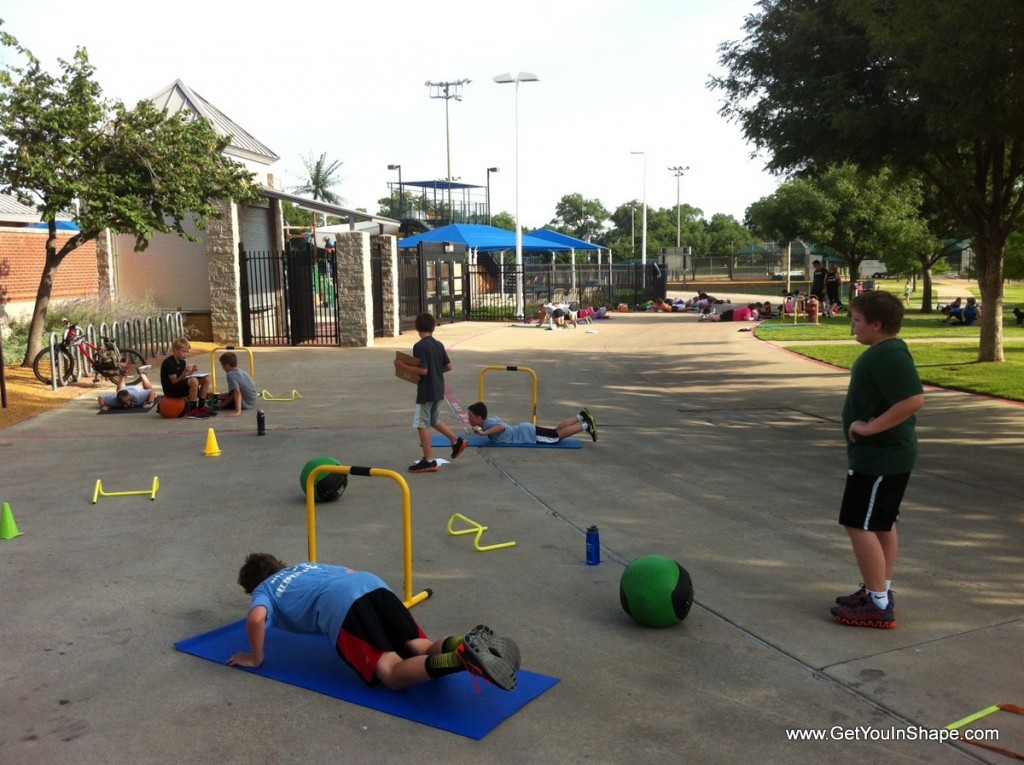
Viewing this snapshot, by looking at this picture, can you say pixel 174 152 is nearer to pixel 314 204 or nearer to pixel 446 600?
pixel 314 204

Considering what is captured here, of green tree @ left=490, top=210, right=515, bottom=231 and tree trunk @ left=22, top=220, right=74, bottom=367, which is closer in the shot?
tree trunk @ left=22, top=220, right=74, bottom=367

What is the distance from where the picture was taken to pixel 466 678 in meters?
4.65

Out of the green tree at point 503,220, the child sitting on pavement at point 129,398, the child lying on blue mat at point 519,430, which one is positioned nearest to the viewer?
the child lying on blue mat at point 519,430

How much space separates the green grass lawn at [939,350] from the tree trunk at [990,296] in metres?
0.32

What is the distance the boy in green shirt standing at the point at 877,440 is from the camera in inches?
193

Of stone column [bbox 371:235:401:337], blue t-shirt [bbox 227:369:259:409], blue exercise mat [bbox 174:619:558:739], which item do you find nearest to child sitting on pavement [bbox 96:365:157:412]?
blue t-shirt [bbox 227:369:259:409]

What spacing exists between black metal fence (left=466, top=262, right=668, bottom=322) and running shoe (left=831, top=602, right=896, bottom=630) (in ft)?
96.7

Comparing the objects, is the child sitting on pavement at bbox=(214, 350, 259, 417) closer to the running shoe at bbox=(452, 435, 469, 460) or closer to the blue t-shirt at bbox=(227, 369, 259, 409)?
the blue t-shirt at bbox=(227, 369, 259, 409)

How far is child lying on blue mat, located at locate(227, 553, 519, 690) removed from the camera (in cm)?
411

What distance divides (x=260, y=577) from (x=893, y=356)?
12.0 ft

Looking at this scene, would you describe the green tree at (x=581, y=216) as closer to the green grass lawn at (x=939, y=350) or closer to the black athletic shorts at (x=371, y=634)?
the green grass lawn at (x=939, y=350)

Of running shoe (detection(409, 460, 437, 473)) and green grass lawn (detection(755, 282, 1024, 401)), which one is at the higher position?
green grass lawn (detection(755, 282, 1024, 401))

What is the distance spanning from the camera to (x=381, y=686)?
14.8 feet

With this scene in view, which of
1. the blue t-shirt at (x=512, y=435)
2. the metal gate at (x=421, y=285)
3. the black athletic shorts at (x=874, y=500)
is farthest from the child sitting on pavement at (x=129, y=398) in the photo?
the metal gate at (x=421, y=285)
